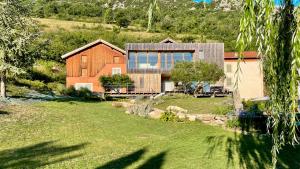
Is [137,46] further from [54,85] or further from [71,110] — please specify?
[71,110]

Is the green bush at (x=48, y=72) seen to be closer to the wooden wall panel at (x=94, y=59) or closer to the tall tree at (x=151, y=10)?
the wooden wall panel at (x=94, y=59)

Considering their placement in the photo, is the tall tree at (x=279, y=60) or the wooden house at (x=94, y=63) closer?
the tall tree at (x=279, y=60)

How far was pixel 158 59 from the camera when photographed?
5916 cm

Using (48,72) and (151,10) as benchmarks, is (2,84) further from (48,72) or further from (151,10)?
(151,10)

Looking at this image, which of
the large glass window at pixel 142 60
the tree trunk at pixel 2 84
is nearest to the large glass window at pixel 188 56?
the large glass window at pixel 142 60

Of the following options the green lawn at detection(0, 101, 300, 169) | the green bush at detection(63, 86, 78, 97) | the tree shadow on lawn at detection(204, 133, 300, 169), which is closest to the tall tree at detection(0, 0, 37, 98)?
the green lawn at detection(0, 101, 300, 169)

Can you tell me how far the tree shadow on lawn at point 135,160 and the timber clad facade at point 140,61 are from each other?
131 feet

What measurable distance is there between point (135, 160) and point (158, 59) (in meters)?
43.2

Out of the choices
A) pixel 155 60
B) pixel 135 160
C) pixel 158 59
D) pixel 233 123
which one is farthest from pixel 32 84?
pixel 135 160

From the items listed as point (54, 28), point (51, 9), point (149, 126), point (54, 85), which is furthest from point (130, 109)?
point (51, 9)

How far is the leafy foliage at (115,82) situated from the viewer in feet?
182

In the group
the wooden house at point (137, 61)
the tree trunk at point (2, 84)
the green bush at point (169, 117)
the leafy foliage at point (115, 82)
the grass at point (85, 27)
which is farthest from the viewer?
the grass at point (85, 27)

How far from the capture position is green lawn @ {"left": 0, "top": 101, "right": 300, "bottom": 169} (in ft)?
51.9

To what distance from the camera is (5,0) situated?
101 feet
